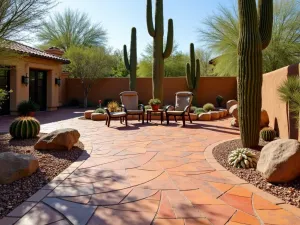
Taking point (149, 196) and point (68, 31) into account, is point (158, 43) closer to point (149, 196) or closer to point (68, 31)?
point (149, 196)

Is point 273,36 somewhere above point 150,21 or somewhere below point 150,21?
below

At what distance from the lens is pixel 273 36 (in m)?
12.8

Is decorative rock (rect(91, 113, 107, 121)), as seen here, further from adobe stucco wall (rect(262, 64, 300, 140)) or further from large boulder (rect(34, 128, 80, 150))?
adobe stucco wall (rect(262, 64, 300, 140))

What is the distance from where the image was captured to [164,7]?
11.5 m

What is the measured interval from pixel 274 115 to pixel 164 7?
7.29 m

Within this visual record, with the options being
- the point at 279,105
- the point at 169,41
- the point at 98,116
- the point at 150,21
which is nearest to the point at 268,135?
the point at 279,105

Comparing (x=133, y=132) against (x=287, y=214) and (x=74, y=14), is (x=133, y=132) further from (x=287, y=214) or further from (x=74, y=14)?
(x=74, y=14)

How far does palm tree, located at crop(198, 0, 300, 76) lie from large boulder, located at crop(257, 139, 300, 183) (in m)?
10.4

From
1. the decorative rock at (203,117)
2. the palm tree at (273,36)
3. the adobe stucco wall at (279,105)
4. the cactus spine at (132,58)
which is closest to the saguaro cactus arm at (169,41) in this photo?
the cactus spine at (132,58)

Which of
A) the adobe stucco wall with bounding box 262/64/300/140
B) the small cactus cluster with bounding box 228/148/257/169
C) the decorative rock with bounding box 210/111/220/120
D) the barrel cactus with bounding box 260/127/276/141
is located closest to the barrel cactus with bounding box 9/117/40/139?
the small cactus cluster with bounding box 228/148/257/169

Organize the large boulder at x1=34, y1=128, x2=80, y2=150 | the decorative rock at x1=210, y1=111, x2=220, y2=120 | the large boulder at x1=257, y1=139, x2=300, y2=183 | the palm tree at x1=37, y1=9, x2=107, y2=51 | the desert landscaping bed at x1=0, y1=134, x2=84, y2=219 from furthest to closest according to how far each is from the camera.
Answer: the palm tree at x1=37, y1=9, x2=107, y2=51 < the decorative rock at x1=210, y1=111, x2=220, y2=120 < the large boulder at x1=34, y1=128, x2=80, y2=150 < the large boulder at x1=257, y1=139, x2=300, y2=183 < the desert landscaping bed at x1=0, y1=134, x2=84, y2=219

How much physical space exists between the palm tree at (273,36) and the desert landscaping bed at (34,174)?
1080cm

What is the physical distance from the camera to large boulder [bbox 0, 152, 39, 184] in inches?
131

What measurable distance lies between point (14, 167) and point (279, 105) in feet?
19.4
